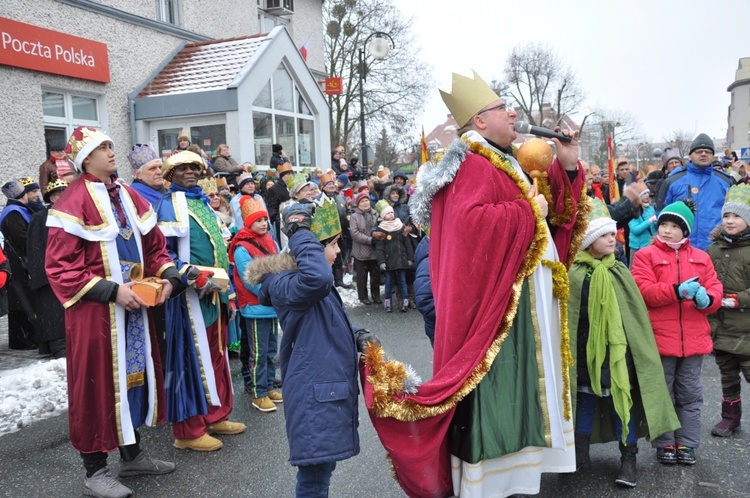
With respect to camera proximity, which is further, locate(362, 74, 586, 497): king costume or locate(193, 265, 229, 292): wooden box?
locate(193, 265, 229, 292): wooden box

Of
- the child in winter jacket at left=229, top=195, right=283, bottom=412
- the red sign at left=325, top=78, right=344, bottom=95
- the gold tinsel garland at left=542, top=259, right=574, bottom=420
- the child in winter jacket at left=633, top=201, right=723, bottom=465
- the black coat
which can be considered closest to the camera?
the gold tinsel garland at left=542, top=259, right=574, bottom=420

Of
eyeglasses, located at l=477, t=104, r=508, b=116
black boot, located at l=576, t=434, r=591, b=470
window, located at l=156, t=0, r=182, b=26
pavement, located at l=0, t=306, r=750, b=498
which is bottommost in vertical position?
pavement, located at l=0, t=306, r=750, b=498

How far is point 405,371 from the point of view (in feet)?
9.11

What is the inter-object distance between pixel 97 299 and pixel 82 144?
0.95 m

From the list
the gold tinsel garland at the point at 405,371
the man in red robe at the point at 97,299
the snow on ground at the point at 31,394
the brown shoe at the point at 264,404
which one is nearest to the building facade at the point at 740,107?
the brown shoe at the point at 264,404

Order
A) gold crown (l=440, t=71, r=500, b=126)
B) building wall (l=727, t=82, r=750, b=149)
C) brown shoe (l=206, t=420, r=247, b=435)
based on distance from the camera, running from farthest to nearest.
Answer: building wall (l=727, t=82, r=750, b=149) → brown shoe (l=206, t=420, r=247, b=435) → gold crown (l=440, t=71, r=500, b=126)

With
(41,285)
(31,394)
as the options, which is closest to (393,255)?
(41,285)

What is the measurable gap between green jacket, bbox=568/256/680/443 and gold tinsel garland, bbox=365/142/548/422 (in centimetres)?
109

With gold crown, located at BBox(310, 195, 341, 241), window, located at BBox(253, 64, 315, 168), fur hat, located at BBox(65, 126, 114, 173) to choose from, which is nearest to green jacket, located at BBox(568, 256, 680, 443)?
gold crown, located at BBox(310, 195, 341, 241)

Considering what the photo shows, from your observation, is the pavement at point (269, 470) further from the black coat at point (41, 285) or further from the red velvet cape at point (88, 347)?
the black coat at point (41, 285)

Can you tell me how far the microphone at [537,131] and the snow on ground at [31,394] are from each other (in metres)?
4.55

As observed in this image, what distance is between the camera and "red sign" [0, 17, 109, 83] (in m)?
10.7

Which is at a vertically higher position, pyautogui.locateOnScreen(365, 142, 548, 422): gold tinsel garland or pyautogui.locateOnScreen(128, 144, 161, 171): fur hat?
pyautogui.locateOnScreen(128, 144, 161, 171): fur hat

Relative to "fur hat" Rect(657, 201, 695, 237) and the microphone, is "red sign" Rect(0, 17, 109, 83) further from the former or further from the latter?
"fur hat" Rect(657, 201, 695, 237)
